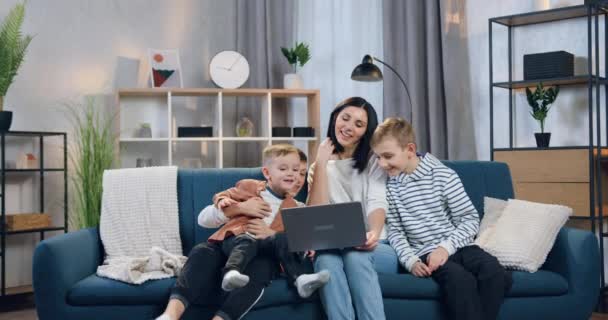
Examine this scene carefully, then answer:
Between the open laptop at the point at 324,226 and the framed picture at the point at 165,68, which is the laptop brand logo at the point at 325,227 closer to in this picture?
the open laptop at the point at 324,226

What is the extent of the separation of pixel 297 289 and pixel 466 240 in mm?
688

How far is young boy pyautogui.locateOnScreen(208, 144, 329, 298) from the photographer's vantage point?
2.53m

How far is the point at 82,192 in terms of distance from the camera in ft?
14.8

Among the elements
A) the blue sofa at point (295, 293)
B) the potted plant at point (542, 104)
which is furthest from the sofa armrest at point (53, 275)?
the potted plant at point (542, 104)

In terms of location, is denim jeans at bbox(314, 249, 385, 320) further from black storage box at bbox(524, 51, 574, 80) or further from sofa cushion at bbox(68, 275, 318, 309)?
black storage box at bbox(524, 51, 574, 80)

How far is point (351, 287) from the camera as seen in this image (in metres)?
2.58

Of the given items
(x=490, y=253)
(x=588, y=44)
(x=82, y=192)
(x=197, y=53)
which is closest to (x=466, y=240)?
(x=490, y=253)

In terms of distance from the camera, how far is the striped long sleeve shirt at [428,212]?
283 centimetres

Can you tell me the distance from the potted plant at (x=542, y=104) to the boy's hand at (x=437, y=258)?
1.43 meters

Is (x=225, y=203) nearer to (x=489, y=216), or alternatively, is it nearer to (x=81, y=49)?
(x=489, y=216)

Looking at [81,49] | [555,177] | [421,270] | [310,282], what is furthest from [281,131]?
[310,282]

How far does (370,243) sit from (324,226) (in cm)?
22

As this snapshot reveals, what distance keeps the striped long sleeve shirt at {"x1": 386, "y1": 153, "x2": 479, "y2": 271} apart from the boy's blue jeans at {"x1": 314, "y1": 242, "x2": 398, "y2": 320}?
0.26 m

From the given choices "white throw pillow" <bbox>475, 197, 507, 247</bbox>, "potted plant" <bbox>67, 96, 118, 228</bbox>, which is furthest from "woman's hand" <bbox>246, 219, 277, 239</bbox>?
"potted plant" <bbox>67, 96, 118, 228</bbox>
